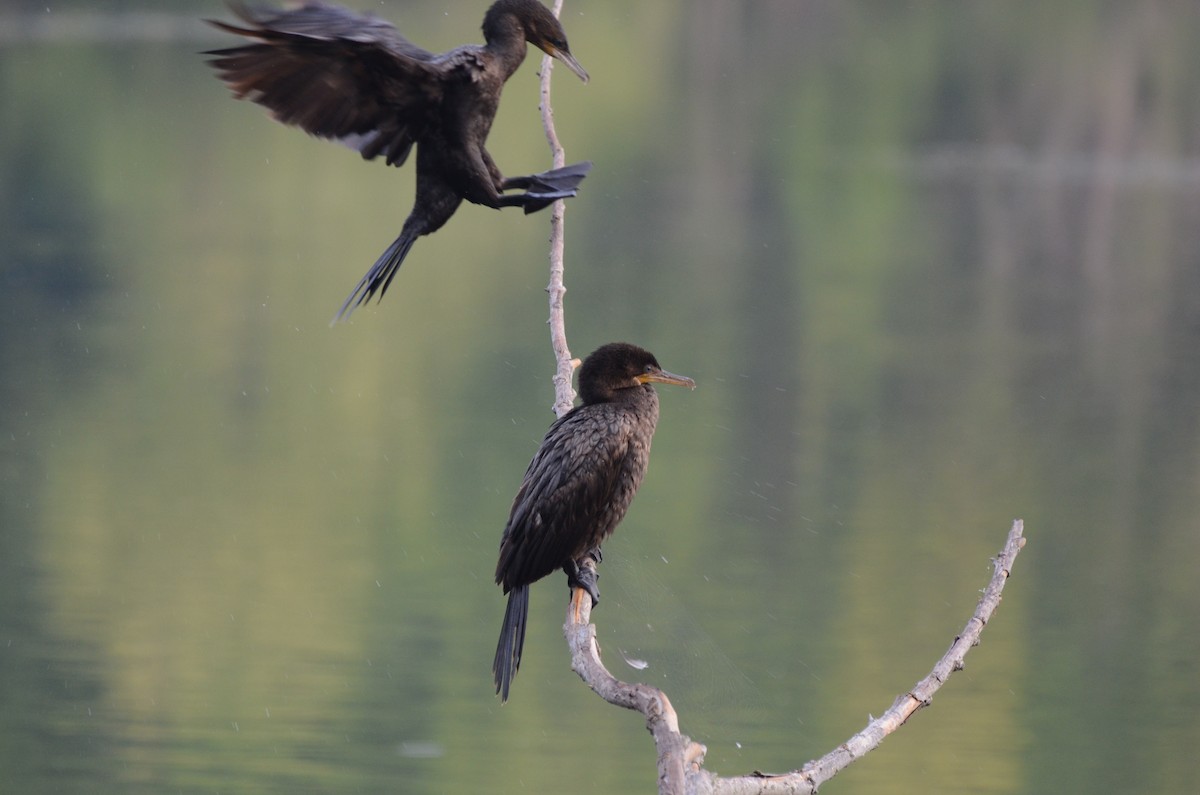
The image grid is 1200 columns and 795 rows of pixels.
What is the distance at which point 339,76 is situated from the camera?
3.09 meters

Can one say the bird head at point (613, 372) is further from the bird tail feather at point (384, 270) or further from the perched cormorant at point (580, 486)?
the bird tail feather at point (384, 270)

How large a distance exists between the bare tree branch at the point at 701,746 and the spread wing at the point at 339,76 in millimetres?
950

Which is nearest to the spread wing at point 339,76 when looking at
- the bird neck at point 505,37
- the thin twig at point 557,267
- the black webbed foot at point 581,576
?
the bird neck at point 505,37

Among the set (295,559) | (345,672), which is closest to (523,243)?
(295,559)

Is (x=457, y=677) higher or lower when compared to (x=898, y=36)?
lower

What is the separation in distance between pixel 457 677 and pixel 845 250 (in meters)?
8.90

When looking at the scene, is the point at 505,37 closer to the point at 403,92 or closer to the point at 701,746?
the point at 403,92

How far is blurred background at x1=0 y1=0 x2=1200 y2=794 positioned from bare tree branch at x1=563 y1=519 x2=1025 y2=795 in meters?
0.52

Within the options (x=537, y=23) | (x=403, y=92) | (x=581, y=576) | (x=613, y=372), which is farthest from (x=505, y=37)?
(x=581, y=576)

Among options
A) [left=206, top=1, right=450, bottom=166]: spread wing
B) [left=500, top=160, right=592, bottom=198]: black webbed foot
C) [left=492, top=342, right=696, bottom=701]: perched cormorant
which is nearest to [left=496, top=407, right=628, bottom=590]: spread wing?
[left=492, top=342, right=696, bottom=701]: perched cormorant

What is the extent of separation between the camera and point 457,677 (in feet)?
23.9

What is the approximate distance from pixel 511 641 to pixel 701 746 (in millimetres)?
954

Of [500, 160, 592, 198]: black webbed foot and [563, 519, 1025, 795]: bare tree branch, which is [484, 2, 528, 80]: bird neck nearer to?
[500, 160, 592, 198]: black webbed foot

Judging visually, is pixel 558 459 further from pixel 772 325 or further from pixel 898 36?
pixel 898 36
